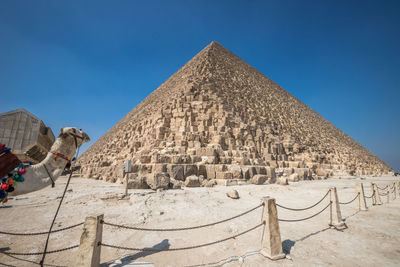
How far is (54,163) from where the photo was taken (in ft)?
8.13

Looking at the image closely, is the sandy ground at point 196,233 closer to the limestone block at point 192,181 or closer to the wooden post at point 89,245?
the wooden post at point 89,245

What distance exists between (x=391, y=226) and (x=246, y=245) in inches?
133

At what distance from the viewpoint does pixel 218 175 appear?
8773mm

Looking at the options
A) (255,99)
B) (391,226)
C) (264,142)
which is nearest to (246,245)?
(391,226)

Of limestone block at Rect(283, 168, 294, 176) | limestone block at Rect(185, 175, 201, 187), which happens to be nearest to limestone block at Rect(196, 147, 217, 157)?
limestone block at Rect(185, 175, 201, 187)

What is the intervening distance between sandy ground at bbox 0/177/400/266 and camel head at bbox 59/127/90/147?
4.91 feet

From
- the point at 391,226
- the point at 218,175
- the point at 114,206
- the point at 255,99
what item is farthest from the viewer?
the point at 255,99

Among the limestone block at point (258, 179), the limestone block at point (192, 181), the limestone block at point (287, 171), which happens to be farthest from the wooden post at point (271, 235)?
the limestone block at point (287, 171)

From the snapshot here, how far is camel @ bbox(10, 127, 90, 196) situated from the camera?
7.45 ft

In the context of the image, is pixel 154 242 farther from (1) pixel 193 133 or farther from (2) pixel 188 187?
(1) pixel 193 133

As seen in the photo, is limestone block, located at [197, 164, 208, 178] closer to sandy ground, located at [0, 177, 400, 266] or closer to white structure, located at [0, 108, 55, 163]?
sandy ground, located at [0, 177, 400, 266]

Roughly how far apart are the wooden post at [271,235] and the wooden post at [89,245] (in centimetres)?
199

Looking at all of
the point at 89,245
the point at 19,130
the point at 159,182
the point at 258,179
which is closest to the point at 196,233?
the point at 89,245

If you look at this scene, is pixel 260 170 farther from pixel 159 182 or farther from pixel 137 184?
pixel 137 184
